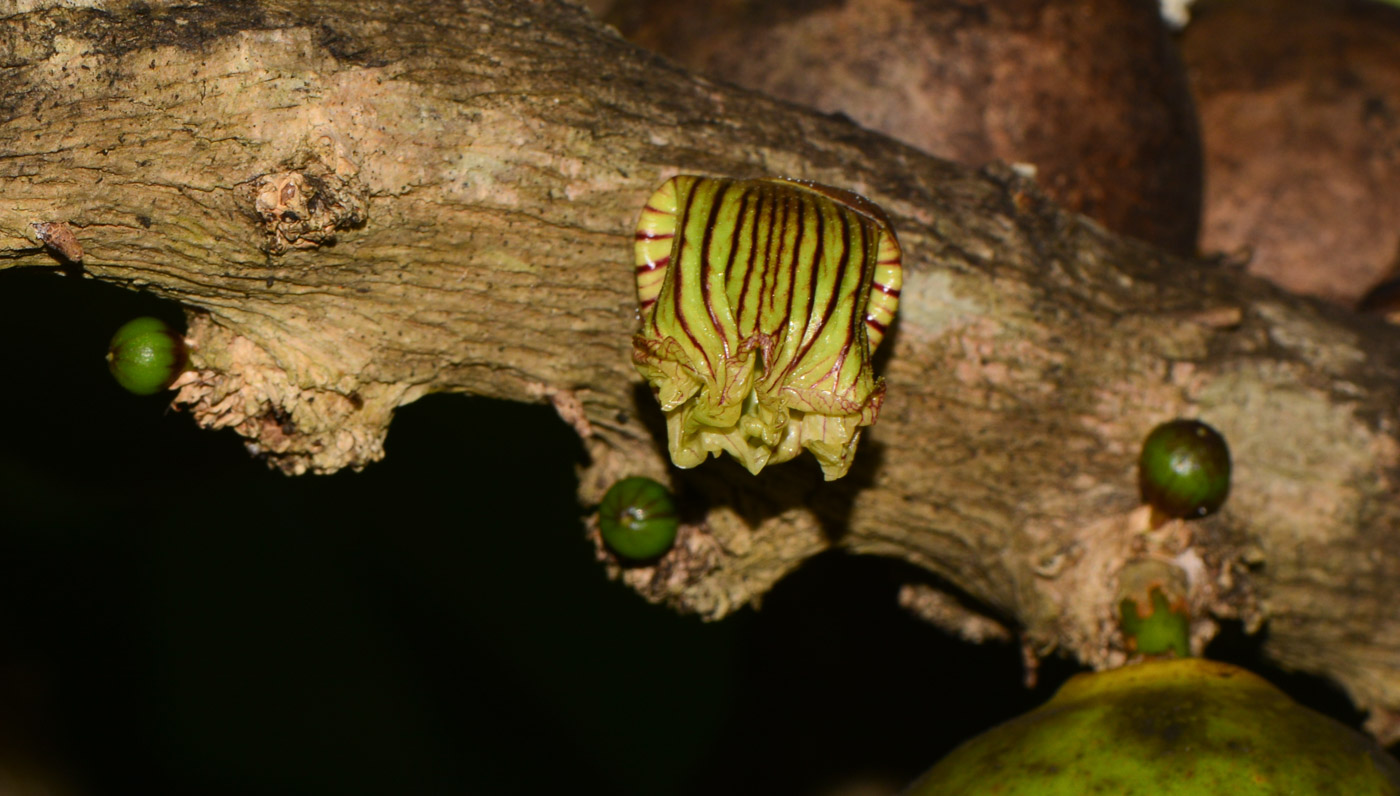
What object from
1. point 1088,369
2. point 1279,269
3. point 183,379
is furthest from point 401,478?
point 1279,269

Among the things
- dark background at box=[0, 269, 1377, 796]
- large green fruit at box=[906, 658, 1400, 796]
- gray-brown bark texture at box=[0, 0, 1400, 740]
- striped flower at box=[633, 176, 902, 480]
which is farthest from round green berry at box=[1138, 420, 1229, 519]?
dark background at box=[0, 269, 1377, 796]

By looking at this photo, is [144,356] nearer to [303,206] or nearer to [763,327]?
[303,206]

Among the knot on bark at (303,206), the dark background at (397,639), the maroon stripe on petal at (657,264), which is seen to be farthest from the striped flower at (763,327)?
the dark background at (397,639)

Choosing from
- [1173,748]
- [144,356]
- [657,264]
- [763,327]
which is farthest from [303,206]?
[1173,748]

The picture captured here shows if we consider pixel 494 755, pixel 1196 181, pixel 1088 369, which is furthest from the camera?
pixel 494 755

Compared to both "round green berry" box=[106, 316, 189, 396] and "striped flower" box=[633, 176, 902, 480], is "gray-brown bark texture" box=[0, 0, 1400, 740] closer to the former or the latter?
"round green berry" box=[106, 316, 189, 396]

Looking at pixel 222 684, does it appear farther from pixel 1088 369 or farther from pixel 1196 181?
pixel 1196 181
